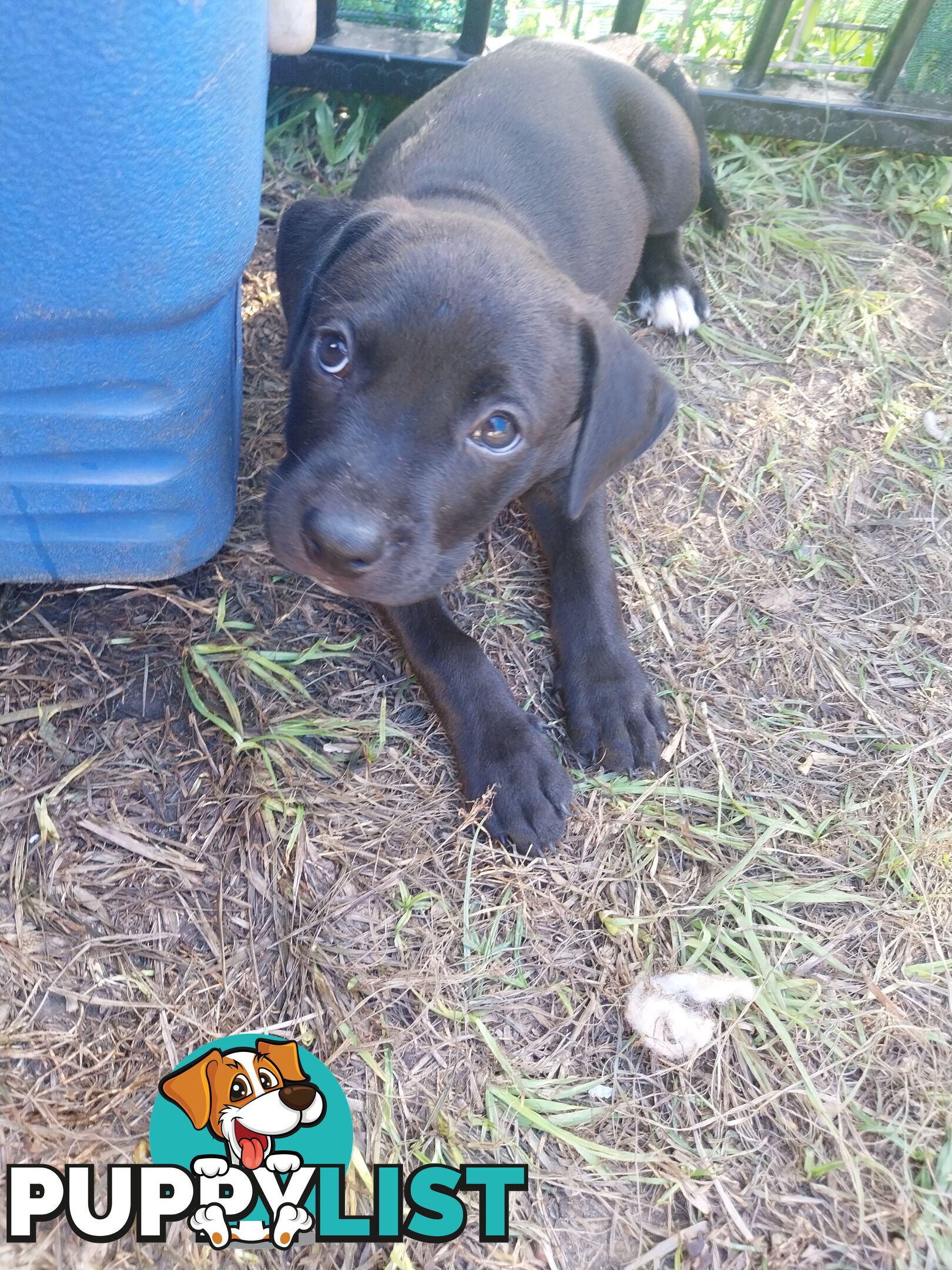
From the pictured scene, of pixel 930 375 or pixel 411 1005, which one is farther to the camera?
pixel 930 375

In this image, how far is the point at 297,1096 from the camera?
215 centimetres

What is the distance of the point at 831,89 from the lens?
4344 millimetres

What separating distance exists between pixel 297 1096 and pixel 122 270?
1728 mm

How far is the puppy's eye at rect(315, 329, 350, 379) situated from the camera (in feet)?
7.43

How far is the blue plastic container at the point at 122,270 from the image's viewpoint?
1.66m

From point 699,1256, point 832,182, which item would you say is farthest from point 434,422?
point 832,182

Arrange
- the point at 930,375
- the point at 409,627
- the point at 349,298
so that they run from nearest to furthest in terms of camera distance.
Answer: the point at 349,298 < the point at 409,627 < the point at 930,375

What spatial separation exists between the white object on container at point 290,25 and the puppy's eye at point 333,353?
0.65 metres

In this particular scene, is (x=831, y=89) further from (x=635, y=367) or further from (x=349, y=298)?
(x=349, y=298)

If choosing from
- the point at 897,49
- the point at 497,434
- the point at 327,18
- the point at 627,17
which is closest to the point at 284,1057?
the point at 497,434

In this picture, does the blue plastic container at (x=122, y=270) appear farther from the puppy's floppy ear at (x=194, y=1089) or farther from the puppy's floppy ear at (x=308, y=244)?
the puppy's floppy ear at (x=194, y=1089)

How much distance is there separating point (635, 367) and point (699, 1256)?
2.03 m

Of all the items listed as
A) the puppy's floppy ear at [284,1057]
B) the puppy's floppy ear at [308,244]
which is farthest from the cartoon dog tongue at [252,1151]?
the puppy's floppy ear at [308,244]

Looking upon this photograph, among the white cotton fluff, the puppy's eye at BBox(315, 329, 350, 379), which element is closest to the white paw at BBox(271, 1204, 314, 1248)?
the white cotton fluff
